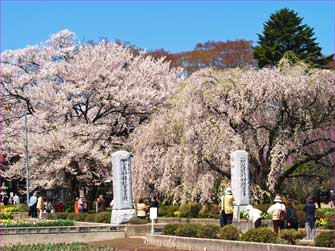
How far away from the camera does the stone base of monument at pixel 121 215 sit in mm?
25828

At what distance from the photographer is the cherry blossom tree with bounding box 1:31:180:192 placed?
39531 millimetres

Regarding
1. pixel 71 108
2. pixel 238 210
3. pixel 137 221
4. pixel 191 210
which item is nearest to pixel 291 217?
pixel 238 210

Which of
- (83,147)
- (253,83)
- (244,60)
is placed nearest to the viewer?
(253,83)

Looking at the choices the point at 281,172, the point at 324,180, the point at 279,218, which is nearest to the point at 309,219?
the point at 279,218

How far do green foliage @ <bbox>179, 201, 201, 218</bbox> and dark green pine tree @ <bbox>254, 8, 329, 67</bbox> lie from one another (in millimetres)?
25907

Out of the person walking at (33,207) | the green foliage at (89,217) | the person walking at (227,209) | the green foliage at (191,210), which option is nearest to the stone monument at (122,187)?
the green foliage at (89,217)

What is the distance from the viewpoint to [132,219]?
2555cm

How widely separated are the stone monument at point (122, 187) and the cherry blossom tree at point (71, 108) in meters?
12.7

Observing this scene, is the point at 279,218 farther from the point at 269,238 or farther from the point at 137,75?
the point at 137,75

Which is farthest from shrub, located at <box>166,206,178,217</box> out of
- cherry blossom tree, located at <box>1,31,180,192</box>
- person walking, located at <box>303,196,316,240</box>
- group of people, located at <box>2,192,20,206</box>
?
group of people, located at <box>2,192,20,206</box>

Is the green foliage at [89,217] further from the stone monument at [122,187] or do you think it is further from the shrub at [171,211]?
the shrub at [171,211]

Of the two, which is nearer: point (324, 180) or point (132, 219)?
point (132, 219)

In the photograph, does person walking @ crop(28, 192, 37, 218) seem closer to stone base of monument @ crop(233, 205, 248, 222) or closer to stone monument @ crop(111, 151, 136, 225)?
stone monument @ crop(111, 151, 136, 225)

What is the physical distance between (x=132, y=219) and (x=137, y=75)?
62.8 ft
